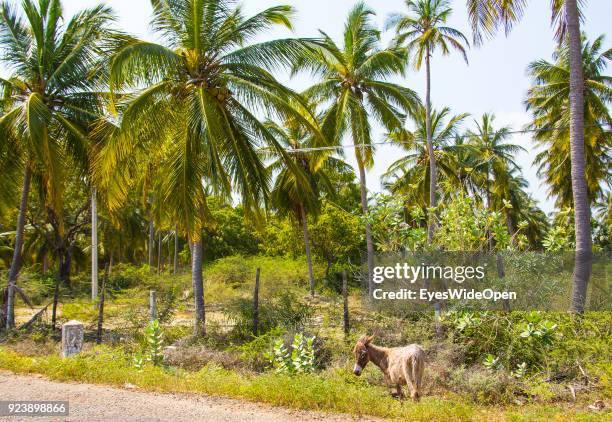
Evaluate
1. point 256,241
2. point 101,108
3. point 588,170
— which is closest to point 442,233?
point 101,108

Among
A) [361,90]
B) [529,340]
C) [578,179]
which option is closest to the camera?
[529,340]

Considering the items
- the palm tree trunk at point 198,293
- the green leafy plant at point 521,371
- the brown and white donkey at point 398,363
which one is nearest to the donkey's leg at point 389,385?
the brown and white donkey at point 398,363

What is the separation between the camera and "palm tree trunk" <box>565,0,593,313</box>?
9305 mm

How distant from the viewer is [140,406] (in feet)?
21.8

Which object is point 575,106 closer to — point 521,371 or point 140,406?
point 521,371

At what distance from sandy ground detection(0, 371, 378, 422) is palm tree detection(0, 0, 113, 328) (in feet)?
21.7

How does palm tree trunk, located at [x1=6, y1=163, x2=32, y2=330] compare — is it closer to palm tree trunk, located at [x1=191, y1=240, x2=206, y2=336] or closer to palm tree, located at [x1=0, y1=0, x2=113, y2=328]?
palm tree, located at [x1=0, y1=0, x2=113, y2=328]

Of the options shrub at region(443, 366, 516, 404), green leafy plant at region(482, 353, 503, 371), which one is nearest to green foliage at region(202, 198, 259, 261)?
green leafy plant at region(482, 353, 503, 371)

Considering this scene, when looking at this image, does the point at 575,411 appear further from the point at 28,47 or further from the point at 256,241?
the point at 256,241

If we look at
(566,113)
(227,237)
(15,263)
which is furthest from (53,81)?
(227,237)

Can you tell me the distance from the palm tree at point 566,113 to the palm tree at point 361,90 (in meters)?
5.72

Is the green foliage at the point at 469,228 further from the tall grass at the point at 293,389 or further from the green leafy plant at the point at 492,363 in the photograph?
the tall grass at the point at 293,389

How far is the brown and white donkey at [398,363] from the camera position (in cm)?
744

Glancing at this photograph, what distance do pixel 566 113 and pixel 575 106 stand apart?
11.6 meters
